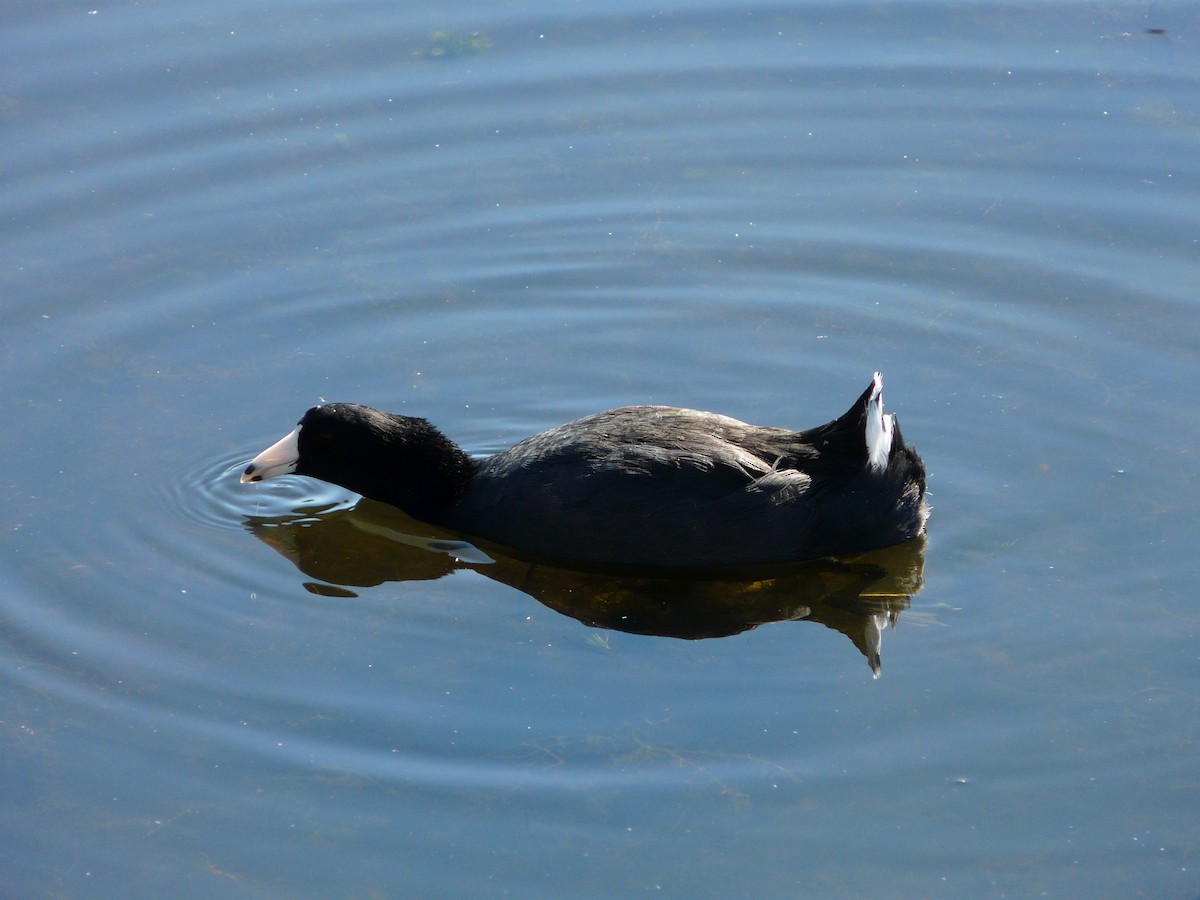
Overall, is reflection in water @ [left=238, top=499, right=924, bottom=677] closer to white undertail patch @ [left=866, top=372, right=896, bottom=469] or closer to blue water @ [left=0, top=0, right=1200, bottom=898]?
blue water @ [left=0, top=0, right=1200, bottom=898]

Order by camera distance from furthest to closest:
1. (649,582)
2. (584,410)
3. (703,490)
Answer: (584,410)
(649,582)
(703,490)

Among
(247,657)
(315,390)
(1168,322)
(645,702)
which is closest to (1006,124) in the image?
(1168,322)

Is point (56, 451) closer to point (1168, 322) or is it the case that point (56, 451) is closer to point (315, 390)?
point (315, 390)

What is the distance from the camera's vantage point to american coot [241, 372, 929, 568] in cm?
623

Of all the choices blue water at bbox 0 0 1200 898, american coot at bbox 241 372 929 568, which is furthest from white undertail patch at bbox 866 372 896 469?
blue water at bbox 0 0 1200 898

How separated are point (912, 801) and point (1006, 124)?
18.1ft

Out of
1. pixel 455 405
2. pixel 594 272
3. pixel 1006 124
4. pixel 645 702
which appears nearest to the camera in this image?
pixel 645 702

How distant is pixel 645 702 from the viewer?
5.68m

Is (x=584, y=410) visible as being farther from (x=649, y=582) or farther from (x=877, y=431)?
(x=877, y=431)

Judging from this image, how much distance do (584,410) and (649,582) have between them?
123 cm

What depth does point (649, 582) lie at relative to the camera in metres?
6.52

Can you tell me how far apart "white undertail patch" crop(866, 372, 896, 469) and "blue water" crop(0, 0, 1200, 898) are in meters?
0.50

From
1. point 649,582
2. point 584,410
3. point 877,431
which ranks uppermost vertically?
point 877,431

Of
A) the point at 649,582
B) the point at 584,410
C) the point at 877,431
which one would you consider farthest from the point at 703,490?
the point at 584,410
